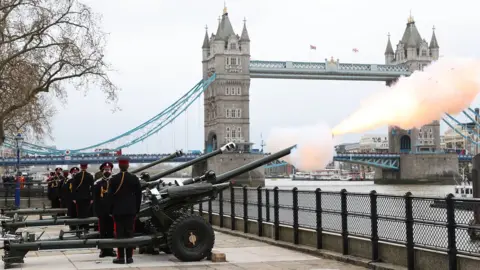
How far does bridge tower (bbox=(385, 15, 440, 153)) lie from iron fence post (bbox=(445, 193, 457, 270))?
13764 centimetres

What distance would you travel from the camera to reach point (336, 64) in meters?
145

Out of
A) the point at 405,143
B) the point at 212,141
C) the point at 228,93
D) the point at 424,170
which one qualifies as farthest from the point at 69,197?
the point at 405,143

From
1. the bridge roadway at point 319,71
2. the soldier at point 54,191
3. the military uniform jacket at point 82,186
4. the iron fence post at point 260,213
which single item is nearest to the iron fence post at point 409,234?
the iron fence post at point 260,213

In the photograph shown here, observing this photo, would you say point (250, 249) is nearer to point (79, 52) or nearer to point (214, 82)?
point (79, 52)

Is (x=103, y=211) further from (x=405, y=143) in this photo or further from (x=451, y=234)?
(x=405, y=143)

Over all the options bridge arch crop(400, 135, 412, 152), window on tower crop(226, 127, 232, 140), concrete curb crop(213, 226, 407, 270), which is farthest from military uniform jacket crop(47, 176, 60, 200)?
bridge arch crop(400, 135, 412, 152)

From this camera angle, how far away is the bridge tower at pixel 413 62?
15188 centimetres

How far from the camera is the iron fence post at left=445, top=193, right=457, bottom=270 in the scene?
33.7 feet

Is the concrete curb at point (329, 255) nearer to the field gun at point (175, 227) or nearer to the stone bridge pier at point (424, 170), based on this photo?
the field gun at point (175, 227)

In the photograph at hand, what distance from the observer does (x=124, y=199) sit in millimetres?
12398

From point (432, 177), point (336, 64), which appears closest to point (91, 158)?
point (336, 64)

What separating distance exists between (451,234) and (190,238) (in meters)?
4.66

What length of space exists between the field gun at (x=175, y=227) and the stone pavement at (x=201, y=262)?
0.25m

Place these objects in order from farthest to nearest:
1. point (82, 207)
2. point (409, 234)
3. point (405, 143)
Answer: point (405, 143) → point (82, 207) → point (409, 234)
